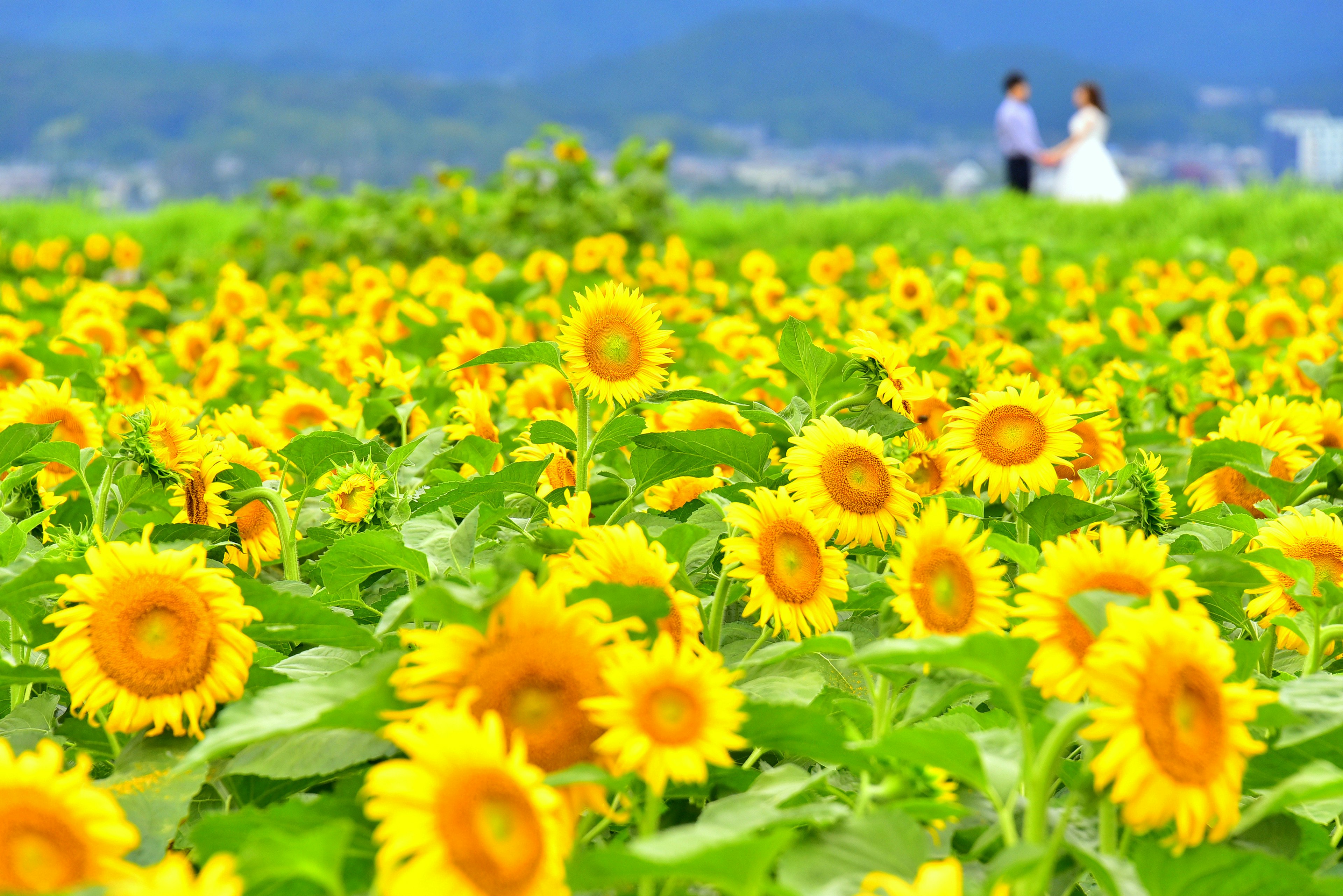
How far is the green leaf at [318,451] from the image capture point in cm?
177

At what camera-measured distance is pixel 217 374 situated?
3.18 meters

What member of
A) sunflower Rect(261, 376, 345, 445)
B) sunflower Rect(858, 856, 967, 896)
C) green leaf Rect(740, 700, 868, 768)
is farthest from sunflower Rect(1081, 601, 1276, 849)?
sunflower Rect(261, 376, 345, 445)

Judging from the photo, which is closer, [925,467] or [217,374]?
[925,467]

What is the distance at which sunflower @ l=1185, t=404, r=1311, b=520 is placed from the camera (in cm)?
206

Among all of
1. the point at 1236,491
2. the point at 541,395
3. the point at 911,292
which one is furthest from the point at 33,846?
the point at 911,292

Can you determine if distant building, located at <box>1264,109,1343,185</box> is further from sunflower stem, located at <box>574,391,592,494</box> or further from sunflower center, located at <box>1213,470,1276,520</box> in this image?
sunflower stem, located at <box>574,391,592,494</box>

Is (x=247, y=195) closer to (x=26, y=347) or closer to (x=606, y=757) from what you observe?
(x=26, y=347)

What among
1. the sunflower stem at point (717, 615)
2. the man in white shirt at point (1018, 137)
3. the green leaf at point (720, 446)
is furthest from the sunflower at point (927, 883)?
the man in white shirt at point (1018, 137)

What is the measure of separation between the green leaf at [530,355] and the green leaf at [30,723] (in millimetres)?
616

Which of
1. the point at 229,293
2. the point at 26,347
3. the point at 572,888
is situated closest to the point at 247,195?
the point at 229,293

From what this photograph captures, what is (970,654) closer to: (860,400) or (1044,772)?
(1044,772)

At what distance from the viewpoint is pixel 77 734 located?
1.23 meters

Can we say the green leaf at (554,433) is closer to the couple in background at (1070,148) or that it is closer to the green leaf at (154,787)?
the green leaf at (154,787)

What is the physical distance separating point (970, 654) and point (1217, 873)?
0.26 metres
